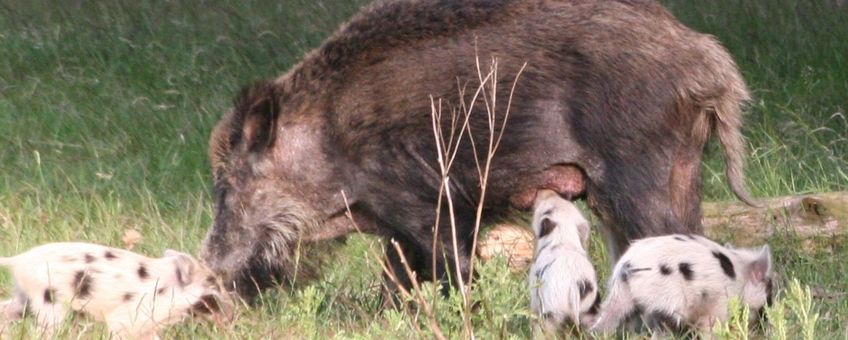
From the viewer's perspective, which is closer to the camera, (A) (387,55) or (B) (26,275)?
(B) (26,275)

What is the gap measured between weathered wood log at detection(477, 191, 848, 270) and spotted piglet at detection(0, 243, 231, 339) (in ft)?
5.39

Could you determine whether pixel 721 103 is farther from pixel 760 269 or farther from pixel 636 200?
pixel 760 269

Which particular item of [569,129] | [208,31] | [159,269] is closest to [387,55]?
[569,129]

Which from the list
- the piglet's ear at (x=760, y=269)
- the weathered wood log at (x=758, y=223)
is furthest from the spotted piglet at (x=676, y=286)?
the weathered wood log at (x=758, y=223)

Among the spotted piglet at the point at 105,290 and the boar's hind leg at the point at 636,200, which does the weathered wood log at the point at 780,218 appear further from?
the spotted piglet at the point at 105,290

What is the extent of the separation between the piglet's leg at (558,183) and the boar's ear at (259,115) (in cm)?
106

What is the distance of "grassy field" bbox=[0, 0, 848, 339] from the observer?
6.39 m

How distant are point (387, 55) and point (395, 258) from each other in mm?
952

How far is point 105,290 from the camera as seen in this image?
6113mm

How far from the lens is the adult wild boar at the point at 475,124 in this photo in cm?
629

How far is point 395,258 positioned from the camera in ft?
23.2

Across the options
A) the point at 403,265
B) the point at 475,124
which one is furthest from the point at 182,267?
the point at 475,124

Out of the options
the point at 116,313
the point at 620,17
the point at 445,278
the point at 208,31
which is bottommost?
the point at 208,31

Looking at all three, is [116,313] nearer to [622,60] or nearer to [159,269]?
[159,269]
